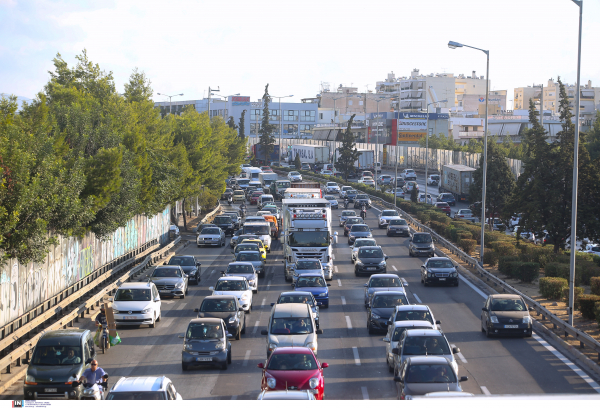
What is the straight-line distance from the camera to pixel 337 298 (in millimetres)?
30875

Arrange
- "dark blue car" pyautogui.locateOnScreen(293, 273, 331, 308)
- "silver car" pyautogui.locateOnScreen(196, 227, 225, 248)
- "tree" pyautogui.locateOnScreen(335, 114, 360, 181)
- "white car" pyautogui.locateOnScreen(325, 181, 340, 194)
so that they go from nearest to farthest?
1. "dark blue car" pyautogui.locateOnScreen(293, 273, 331, 308)
2. "silver car" pyautogui.locateOnScreen(196, 227, 225, 248)
3. "white car" pyautogui.locateOnScreen(325, 181, 340, 194)
4. "tree" pyautogui.locateOnScreen(335, 114, 360, 181)

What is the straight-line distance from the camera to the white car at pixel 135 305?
2431 cm

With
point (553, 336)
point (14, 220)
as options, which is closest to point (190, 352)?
point (14, 220)

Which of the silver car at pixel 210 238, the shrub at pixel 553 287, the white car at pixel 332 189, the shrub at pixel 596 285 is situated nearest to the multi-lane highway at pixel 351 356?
the shrub at pixel 553 287

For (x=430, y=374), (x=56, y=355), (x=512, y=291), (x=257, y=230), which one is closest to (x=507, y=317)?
(x=512, y=291)

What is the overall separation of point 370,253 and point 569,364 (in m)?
17.8

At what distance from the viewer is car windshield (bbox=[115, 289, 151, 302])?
24594 millimetres

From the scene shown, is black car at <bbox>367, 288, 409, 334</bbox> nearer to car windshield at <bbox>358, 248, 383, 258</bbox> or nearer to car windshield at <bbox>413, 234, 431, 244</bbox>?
car windshield at <bbox>358, 248, 383, 258</bbox>

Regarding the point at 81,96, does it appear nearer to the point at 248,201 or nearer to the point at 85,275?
the point at 85,275

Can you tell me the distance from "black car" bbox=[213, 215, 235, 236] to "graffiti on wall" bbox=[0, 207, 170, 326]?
12.4 meters

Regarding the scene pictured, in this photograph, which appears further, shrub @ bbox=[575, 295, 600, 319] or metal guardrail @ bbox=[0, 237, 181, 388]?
shrub @ bbox=[575, 295, 600, 319]

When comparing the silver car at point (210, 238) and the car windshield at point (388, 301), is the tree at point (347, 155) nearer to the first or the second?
the silver car at point (210, 238)

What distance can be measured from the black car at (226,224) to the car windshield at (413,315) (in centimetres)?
3521

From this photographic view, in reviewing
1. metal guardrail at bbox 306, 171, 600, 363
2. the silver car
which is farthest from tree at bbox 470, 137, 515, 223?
the silver car
